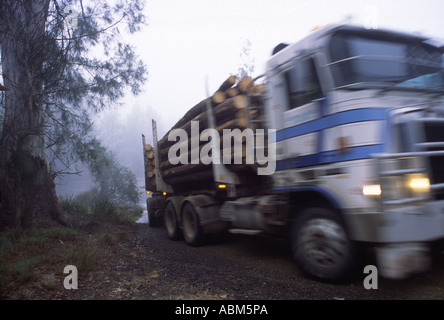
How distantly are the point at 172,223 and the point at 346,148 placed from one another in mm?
5634

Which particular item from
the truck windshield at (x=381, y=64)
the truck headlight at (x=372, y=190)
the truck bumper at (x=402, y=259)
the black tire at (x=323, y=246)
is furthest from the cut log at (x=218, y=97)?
the truck bumper at (x=402, y=259)

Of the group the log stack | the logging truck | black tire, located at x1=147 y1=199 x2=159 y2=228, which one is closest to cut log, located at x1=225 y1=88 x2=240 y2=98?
the log stack

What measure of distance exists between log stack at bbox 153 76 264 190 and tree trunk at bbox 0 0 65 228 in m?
3.34

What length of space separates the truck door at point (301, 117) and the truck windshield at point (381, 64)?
38 cm

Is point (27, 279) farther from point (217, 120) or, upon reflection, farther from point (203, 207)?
point (217, 120)

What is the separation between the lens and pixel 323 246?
4.15 meters

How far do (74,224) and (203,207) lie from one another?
4.16 meters

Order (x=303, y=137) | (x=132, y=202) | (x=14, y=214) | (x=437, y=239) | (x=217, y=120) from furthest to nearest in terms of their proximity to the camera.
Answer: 1. (x=132, y=202)
2. (x=14, y=214)
3. (x=217, y=120)
4. (x=303, y=137)
5. (x=437, y=239)

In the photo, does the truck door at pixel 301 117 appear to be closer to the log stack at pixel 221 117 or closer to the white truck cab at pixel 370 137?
the white truck cab at pixel 370 137

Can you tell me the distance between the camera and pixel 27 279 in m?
4.36

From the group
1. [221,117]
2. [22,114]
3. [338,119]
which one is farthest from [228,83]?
[22,114]

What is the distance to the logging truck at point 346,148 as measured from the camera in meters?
3.58

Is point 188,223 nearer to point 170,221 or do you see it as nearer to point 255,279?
point 170,221

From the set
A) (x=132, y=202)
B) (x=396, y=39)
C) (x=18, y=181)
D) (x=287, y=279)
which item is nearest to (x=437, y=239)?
(x=287, y=279)
